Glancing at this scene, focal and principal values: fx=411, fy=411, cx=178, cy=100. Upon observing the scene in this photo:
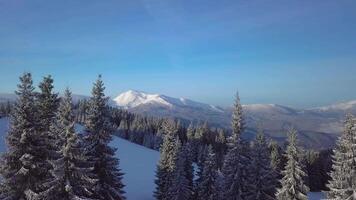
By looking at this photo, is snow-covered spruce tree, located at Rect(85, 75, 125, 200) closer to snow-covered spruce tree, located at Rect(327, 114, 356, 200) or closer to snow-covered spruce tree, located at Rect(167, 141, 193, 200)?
snow-covered spruce tree, located at Rect(327, 114, 356, 200)

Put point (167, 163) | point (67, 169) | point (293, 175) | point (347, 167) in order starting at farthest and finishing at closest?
point (167, 163) → point (293, 175) → point (347, 167) → point (67, 169)

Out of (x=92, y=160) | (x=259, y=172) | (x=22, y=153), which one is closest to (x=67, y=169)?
(x=22, y=153)

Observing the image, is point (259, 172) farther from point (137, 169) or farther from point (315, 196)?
point (315, 196)

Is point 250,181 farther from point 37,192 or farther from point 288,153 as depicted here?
point 37,192

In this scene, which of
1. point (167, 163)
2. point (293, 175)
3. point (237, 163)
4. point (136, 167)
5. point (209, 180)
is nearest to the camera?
point (293, 175)

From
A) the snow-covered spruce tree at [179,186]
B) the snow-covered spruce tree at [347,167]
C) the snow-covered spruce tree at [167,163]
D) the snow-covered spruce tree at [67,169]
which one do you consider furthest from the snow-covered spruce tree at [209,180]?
the snow-covered spruce tree at [67,169]

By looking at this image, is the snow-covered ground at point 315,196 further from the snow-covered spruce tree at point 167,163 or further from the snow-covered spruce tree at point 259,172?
the snow-covered spruce tree at point 259,172
